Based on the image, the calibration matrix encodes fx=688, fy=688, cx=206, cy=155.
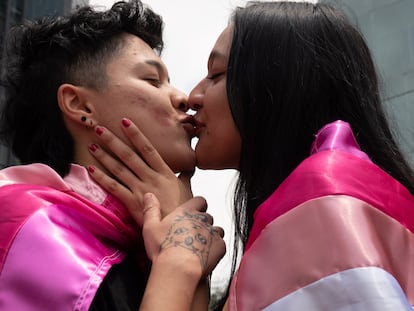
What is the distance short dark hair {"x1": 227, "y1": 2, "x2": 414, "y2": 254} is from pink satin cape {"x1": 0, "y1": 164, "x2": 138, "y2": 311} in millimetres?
541

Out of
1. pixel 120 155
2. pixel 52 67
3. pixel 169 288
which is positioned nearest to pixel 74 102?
pixel 52 67

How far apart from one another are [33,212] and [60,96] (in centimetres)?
80

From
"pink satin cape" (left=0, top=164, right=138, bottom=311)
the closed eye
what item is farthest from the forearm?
the closed eye

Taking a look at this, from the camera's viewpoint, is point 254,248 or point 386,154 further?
point 386,154

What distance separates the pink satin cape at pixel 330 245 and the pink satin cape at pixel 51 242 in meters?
0.54

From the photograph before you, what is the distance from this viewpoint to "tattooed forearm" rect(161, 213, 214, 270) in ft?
7.43

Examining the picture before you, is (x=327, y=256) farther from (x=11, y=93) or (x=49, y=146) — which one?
(x=11, y=93)

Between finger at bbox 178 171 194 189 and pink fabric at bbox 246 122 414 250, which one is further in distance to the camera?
finger at bbox 178 171 194 189

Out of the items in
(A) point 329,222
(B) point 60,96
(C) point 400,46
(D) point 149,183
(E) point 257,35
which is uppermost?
(E) point 257,35

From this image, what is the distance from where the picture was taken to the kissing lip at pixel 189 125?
9.39ft

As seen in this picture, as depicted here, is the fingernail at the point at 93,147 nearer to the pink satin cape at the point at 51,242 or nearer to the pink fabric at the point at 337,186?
the pink satin cape at the point at 51,242

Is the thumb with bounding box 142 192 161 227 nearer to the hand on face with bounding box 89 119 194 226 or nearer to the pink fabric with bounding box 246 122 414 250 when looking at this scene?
the hand on face with bounding box 89 119 194 226

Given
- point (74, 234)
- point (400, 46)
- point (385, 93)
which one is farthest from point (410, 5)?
point (74, 234)

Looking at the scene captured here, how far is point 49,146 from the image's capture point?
2869 mm
